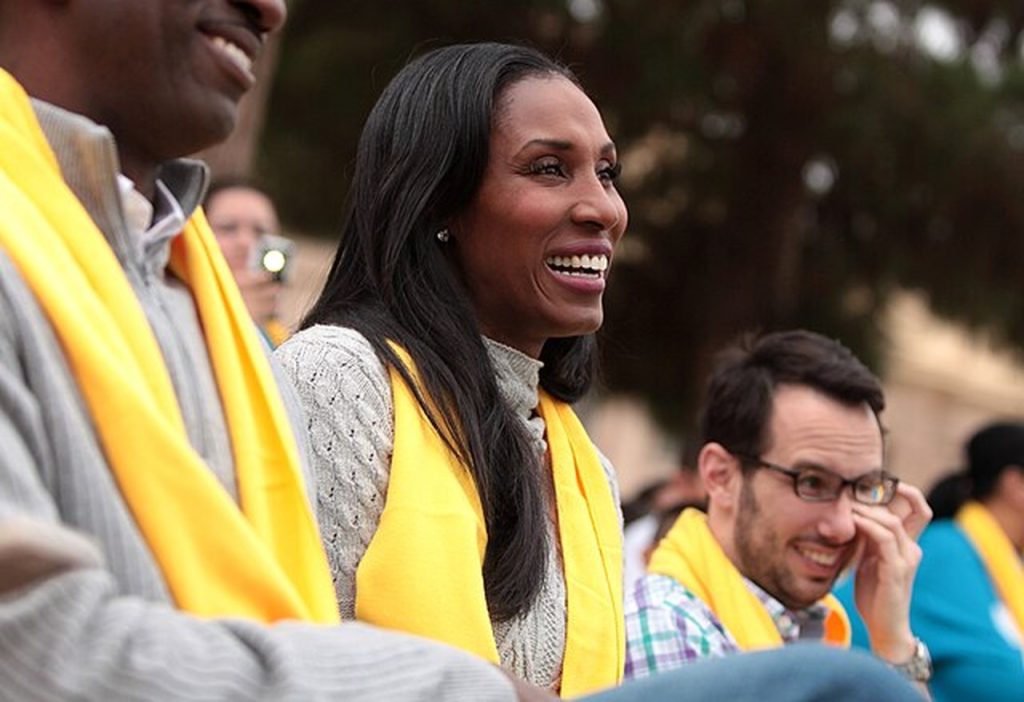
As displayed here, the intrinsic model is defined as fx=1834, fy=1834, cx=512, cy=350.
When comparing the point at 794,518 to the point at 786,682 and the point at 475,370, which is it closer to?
the point at 475,370

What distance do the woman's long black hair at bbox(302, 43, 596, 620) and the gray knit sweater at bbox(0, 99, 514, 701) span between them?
102 centimetres

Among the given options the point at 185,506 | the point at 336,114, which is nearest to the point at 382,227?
the point at 185,506

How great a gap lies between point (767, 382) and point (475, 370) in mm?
1493

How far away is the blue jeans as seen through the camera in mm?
1773

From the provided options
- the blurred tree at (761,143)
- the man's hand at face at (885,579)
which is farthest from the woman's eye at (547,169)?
the blurred tree at (761,143)

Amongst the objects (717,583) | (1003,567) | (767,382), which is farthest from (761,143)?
(717,583)

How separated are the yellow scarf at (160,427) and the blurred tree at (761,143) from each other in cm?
771

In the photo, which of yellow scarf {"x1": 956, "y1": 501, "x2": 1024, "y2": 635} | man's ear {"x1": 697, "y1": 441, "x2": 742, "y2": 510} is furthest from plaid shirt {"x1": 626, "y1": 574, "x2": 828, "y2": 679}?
yellow scarf {"x1": 956, "y1": 501, "x2": 1024, "y2": 635}

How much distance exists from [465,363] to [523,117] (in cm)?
47

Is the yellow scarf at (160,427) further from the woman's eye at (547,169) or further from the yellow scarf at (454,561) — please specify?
the woman's eye at (547,169)

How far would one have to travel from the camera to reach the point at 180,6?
2.13 metres

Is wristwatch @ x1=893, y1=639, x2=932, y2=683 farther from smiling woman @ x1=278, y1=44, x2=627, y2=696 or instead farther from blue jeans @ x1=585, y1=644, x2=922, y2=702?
blue jeans @ x1=585, y1=644, x2=922, y2=702

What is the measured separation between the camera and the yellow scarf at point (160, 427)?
189 cm

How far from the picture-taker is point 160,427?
1903mm
